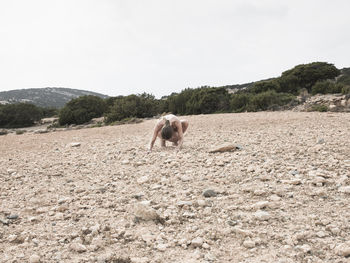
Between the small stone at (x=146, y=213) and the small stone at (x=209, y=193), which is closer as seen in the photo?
the small stone at (x=146, y=213)

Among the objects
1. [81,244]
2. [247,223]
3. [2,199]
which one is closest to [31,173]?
[2,199]

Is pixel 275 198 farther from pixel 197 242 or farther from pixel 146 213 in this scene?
pixel 146 213

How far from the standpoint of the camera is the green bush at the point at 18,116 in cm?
3122

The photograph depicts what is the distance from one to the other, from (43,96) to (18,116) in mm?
67822

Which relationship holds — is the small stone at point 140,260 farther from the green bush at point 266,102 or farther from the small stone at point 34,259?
the green bush at point 266,102

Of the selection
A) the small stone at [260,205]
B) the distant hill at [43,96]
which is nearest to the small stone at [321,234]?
the small stone at [260,205]

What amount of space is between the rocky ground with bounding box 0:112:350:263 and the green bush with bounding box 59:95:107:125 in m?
21.2

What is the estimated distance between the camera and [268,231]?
2.22m

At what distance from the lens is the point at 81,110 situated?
998 inches

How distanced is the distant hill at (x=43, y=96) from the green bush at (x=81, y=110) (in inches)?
2203

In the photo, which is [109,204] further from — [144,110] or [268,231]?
[144,110]

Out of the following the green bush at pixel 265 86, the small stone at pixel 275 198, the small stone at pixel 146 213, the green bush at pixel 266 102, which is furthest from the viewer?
the green bush at pixel 265 86

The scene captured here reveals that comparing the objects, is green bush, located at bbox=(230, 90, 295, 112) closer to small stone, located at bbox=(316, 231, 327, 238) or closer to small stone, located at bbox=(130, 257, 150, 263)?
small stone, located at bbox=(316, 231, 327, 238)

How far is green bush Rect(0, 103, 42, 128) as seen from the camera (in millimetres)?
31219
